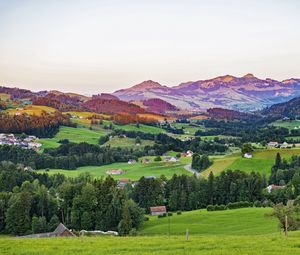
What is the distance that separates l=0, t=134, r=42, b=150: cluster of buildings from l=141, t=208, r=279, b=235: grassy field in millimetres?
100346

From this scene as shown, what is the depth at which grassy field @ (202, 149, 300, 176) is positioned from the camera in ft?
366

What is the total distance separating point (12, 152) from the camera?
141125 mm

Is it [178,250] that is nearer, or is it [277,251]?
[277,251]

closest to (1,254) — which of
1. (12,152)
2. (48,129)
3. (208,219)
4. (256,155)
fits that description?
(208,219)

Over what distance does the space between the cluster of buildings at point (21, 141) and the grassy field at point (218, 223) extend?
100 metres

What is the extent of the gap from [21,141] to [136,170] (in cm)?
6478

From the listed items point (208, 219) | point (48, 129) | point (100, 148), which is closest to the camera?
point (208, 219)

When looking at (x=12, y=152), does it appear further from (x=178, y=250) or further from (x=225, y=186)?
(x=178, y=250)

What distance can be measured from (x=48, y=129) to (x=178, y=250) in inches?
7081

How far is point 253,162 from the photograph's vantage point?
11569cm

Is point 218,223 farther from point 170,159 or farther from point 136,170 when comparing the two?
point 170,159

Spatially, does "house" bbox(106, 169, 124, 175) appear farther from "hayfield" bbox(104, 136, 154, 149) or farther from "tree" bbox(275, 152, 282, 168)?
"hayfield" bbox(104, 136, 154, 149)

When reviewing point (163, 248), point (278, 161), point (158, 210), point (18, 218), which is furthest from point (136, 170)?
point (163, 248)

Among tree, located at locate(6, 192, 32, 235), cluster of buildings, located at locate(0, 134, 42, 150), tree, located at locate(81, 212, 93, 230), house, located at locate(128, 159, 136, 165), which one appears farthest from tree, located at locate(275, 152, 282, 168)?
cluster of buildings, located at locate(0, 134, 42, 150)
